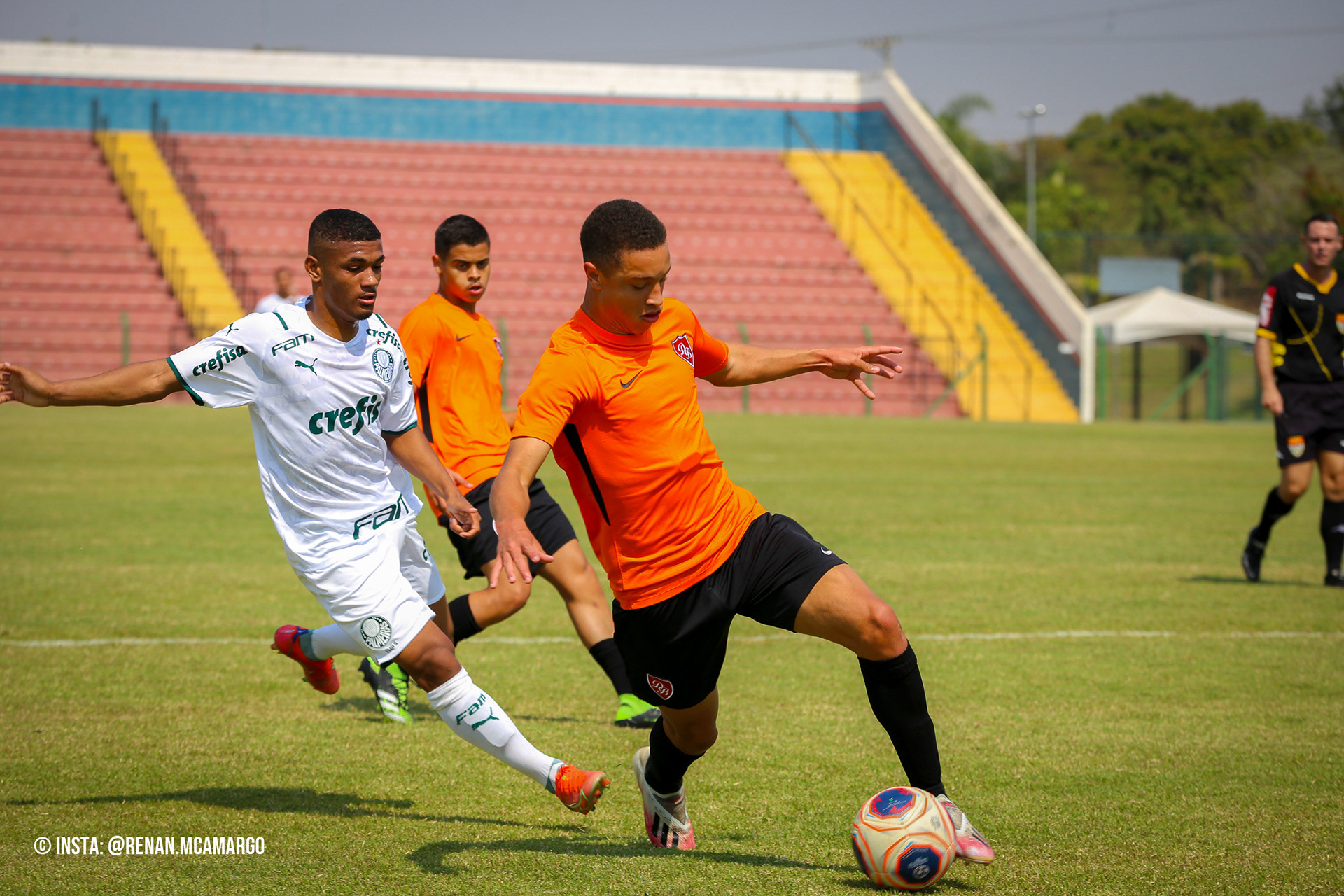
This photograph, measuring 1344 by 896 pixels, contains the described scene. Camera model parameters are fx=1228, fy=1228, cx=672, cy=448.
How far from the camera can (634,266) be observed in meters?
3.95

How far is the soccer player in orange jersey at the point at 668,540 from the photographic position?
395 cm

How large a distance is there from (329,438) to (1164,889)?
321 centimetres

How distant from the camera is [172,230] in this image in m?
32.5

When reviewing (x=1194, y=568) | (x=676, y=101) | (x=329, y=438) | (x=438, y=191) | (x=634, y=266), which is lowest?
(x=1194, y=568)

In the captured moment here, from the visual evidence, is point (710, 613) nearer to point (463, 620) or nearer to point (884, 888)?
point (884, 888)

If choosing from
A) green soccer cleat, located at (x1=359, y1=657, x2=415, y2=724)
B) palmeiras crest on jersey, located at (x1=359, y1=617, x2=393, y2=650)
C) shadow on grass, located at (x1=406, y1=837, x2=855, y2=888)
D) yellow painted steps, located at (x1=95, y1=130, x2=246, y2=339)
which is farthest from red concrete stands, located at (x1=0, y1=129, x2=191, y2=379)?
shadow on grass, located at (x1=406, y1=837, x2=855, y2=888)

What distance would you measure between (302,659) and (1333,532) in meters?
7.74

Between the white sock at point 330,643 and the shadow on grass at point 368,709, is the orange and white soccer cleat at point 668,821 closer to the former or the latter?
the white sock at point 330,643

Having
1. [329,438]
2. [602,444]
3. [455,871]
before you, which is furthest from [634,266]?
[455,871]

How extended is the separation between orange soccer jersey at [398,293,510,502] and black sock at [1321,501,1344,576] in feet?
21.6

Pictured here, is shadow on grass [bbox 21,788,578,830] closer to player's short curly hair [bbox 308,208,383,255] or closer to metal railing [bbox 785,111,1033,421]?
player's short curly hair [bbox 308,208,383,255]

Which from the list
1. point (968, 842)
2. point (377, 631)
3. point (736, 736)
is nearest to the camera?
point (968, 842)

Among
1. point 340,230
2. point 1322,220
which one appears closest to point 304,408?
point 340,230

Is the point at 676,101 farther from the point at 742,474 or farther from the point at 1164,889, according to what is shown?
the point at 1164,889
